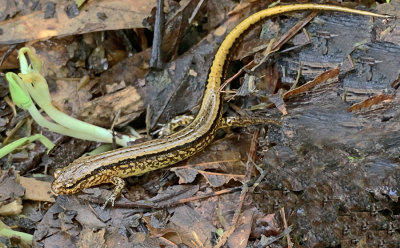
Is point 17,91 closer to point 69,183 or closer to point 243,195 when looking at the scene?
point 69,183

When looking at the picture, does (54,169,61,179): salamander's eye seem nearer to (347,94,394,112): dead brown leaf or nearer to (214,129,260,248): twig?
(214,129,260,248): twig

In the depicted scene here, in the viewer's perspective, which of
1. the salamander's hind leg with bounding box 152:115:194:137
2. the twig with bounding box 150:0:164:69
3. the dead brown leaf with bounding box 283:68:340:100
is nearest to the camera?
the dead brown leaf with bounding box 283:68:340:100

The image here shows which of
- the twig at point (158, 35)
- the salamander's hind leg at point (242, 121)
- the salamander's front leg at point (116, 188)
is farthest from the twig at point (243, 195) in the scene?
the twig at point (158, 35)

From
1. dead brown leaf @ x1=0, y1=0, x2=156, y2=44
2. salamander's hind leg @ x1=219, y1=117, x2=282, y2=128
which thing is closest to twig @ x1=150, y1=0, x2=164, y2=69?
dead brown leaf @ x1=0, y1=0, x2=156, y2=44

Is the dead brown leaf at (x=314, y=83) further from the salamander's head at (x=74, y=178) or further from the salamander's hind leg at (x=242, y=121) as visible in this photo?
the salamander's head at (x=74, y=178)

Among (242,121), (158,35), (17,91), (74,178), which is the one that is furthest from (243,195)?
(17,91)

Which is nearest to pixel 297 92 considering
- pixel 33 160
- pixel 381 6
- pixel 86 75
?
pixel 381 6
